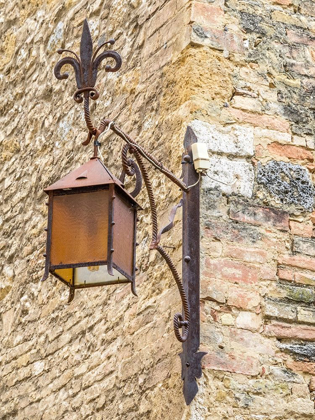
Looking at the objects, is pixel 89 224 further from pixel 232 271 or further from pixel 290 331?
pixel 290 331

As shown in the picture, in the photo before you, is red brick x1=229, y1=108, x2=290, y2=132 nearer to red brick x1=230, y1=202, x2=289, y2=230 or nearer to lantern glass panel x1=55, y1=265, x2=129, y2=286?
red brick x1=230, y1=202, x2=289, y2=230

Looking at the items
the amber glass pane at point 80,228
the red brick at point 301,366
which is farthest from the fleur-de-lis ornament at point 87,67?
the red brick at point 301,366

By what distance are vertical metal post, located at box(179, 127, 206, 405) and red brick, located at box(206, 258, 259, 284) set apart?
0.07 metres

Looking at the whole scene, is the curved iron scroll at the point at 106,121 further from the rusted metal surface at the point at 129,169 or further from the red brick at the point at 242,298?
the red brick at the point at 242,298

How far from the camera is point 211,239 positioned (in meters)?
4.17

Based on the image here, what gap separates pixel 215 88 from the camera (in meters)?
4.45

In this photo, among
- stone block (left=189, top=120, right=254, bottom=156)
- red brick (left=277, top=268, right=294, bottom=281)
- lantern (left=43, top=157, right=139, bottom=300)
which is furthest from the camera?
stone block (left=189, top=120, right=254, bottom=156)

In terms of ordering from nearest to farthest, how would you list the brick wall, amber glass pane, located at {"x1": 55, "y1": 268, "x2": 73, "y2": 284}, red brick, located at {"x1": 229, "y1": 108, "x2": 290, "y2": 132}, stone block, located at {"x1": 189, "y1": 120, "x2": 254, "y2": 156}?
amber glass pane, located at {"x1": 55, "y1": 268, "x2": 73, "y2": 284}
the brick wall
stone block, located at {"x1": 189, "y1": 120, "x2": 254, "y2": 156}
red brick, located at {"x1": 229, "y1": 108, "x2": 290, "y2": 132}

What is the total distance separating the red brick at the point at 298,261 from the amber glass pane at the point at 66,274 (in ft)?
3.09

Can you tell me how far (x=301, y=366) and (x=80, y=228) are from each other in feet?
3.71

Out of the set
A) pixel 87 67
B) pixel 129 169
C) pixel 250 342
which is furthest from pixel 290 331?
pixel 87 67

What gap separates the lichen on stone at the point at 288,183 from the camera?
14.4ft

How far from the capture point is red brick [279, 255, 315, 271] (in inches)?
168

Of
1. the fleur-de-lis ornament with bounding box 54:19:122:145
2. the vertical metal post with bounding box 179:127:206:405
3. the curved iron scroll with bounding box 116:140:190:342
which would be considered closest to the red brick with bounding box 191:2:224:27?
the vertical metal post with bounding box 179:127:206:405
